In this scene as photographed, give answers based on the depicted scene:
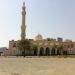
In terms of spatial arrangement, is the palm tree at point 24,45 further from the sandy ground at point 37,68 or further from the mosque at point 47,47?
the sandy ground at point 37,68

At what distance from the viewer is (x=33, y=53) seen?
118750 millimetres

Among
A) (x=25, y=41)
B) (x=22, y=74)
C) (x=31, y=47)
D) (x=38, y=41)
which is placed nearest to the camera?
(x=22, y=74)

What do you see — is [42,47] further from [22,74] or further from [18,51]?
[22,74]

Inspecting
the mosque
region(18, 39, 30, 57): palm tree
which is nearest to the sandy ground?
region(18, 39, 30, 57): palm tree

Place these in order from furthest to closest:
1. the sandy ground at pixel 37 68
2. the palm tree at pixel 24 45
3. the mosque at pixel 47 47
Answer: the mosque at pixel 47 47, the palm tree at pixel 24 45, the sandy ground at pixel 37 68

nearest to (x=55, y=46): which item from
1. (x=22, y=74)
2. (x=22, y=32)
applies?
(x=22, y=32)

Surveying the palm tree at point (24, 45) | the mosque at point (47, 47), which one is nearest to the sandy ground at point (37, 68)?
the palm tree at point (24, 45)

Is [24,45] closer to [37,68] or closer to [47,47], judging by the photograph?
[47,47]

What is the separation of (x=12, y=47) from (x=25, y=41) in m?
20.7

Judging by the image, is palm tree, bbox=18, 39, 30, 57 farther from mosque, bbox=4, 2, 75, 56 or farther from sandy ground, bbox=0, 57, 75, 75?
sandy ground, bbox=0, 57, 75, 75

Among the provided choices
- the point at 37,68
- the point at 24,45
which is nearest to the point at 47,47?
the point at 24,45

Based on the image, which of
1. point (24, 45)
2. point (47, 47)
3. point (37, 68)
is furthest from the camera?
point (47, 47)

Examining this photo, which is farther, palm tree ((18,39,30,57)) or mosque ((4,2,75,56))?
mosque ((4,2,75,56))

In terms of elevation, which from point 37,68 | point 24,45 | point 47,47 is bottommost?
point 37,68
